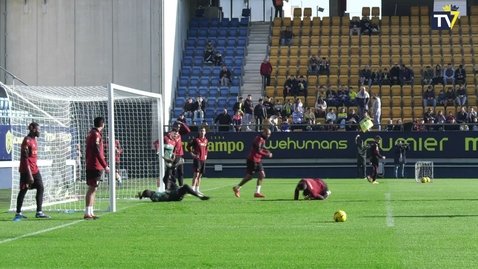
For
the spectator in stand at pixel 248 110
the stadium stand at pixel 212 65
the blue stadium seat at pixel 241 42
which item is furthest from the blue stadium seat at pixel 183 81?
the spectator in stand at pixel 248 110

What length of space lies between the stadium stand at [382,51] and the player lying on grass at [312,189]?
21376 mm

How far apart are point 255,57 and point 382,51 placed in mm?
6812

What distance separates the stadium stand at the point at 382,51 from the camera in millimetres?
45500

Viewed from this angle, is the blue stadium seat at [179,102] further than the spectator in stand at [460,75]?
Yes

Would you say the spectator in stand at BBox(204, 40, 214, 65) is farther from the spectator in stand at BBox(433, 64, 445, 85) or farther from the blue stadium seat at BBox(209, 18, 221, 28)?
the spectator in stand at BBox(433, 64, 445, 85)

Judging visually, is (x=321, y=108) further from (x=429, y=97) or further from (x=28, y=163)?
(x=28, y=163)

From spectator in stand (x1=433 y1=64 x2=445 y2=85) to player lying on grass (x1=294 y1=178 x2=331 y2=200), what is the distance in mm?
23356

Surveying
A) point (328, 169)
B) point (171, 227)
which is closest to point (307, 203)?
point (171, 227)

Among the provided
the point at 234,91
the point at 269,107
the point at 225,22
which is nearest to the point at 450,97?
the point at 269,107

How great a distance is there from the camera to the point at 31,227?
16391 millimetres

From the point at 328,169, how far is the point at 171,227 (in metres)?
26.9

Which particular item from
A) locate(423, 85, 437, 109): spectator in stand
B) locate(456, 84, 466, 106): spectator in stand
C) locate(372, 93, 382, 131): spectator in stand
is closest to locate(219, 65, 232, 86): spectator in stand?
locate(372, 93, 382, 131): spectator in stand

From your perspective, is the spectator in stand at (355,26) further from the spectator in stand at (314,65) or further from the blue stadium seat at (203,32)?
the blue stadium seat at (203,32)

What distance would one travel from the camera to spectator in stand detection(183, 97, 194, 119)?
43969 millimetres
